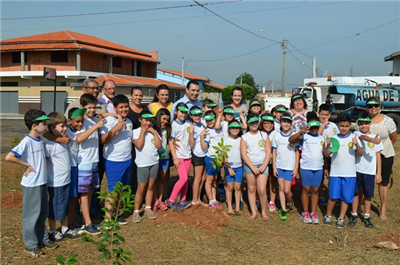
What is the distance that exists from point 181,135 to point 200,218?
48.8 inches

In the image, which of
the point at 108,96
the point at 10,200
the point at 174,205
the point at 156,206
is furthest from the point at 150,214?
the point at 10,200

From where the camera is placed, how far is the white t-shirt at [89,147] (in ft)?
14.9

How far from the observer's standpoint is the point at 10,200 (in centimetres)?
596

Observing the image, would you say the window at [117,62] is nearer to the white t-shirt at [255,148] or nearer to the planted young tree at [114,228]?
the white t-shirt at [255,148]

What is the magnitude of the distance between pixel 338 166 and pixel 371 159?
1.61 ft

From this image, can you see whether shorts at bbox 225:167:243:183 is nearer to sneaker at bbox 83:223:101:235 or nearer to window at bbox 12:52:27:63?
sneaker at bbox 83:223:101:235

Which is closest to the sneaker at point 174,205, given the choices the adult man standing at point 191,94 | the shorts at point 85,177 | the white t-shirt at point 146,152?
the white t-shirt at point 146,152

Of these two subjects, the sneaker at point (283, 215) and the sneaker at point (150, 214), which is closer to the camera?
the sneaker at point (150, 214)

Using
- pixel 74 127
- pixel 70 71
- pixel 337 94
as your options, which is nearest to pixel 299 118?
pixel 74 127

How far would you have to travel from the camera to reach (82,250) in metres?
4.13

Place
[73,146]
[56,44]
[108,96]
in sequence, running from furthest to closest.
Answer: [56,44], [108,96], [73,146]

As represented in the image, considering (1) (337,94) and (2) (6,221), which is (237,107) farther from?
(1) (337,94)

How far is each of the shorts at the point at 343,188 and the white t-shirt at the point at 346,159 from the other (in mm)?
70

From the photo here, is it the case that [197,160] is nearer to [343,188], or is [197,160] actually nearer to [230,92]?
[343,188]
